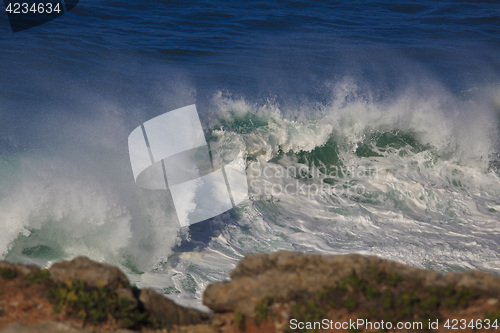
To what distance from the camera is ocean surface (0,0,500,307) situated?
9.08 metres

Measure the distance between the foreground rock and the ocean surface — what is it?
283cm

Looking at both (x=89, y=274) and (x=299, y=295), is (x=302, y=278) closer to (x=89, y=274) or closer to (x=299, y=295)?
(x=299, y=295)

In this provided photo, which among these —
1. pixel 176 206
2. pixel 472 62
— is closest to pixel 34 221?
pixel 176 206

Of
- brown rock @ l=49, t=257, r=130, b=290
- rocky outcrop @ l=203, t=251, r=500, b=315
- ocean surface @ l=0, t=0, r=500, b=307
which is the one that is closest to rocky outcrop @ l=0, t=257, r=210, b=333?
brown rock @ l=49, t=257, r=130, b=290

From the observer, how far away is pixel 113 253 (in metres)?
8.76

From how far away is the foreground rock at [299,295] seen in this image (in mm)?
4512

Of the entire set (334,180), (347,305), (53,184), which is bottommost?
(334,180)

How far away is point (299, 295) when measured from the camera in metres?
4.67

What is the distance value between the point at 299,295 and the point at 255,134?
9.09 meters

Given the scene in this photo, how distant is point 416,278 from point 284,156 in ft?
28.9

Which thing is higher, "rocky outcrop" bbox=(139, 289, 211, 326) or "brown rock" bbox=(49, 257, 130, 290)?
"brown rock" bbox=(49, 257, 130, 290)

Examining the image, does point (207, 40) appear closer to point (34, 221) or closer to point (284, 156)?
point (284, 156)

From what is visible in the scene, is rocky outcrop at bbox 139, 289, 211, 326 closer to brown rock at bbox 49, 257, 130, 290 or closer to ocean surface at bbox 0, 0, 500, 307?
brown rock at bbox 49, 257, 130, 290

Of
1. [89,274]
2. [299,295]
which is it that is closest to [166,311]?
[89,274]
